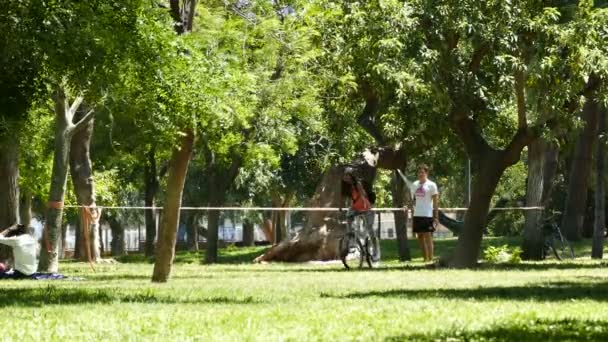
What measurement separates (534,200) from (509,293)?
16.7 meters

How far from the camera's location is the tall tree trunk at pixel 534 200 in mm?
30391

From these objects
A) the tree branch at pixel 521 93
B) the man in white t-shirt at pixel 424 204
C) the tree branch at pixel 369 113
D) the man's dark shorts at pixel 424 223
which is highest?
the tree branch at pixel 369 113

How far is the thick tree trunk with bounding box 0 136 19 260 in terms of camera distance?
85.8ft

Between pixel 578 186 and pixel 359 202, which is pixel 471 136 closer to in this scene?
pixel 359 202

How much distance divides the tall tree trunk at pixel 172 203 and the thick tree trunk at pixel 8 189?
7697 millimetres

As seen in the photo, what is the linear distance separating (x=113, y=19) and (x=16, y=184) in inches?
512

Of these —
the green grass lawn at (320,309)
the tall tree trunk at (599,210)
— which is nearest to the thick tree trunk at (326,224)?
the tall tree trunk at (599,210)

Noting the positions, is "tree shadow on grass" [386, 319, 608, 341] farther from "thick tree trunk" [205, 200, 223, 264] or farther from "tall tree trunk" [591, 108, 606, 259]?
"thick tree trunk" [205, 200, 223, 264]

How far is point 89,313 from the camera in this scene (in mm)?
12273

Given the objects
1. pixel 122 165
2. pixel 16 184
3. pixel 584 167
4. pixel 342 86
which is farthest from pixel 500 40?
pixel 122 165

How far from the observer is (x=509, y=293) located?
603 inches

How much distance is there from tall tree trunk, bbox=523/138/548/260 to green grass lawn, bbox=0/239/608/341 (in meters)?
10.1

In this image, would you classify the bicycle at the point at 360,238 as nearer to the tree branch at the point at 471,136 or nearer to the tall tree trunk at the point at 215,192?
the tree branch at the point at 471,136

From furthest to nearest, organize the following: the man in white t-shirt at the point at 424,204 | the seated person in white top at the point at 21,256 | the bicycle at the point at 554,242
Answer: the bicycle at the point at 554,242 < the man in white t-shirt at the point at 424,204 < the seated person in white top at the point at 21,256
